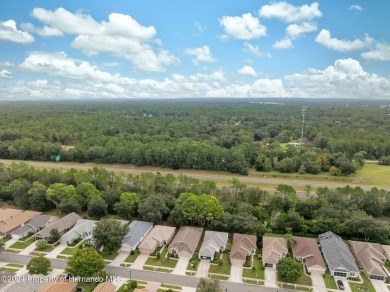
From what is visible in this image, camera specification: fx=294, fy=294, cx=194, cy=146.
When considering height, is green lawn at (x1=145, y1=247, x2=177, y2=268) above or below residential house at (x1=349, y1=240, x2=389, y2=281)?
below

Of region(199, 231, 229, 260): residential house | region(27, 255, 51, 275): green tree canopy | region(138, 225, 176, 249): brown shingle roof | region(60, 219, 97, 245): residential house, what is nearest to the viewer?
region(27, 255, 51, 275): green tree canopy

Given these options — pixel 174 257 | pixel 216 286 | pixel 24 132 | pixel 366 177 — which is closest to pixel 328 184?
pixel 366 177

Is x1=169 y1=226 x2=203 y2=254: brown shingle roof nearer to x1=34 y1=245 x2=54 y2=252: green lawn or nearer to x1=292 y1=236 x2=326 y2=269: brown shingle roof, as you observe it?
x1=292 y1=236 x2=326 y2=269: brown shingle roof

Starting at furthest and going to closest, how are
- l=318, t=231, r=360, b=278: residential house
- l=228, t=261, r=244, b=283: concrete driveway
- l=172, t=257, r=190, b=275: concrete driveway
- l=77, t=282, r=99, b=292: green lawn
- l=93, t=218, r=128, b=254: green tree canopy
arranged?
1. l=93, t=218, r=128, b=254: green tree canopy
2. l=172, t=257, r=190, b=275: concrete driveway
3. l=318, t=231, r=360, b=278: residential house
4. l=228, t=261, r=244, b=283: concrete driveway
5. l=77, t=282, r=99, b=292: green lawn

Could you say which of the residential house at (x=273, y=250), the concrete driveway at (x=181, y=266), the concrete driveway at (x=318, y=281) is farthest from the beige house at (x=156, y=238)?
the concrete driveway at (x=318, y=281)

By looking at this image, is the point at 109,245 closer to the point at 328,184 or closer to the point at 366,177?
the point at 328,184

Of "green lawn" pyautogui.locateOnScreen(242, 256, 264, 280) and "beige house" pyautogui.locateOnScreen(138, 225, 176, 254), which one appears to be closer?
"green lawn" pyautogui.locateOnScreen(242, 256, 264, 280)

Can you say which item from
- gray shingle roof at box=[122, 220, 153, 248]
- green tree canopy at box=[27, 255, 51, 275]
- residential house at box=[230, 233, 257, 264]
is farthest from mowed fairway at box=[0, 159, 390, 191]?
green tree canopy at box=[27, 255, 51, 275]
